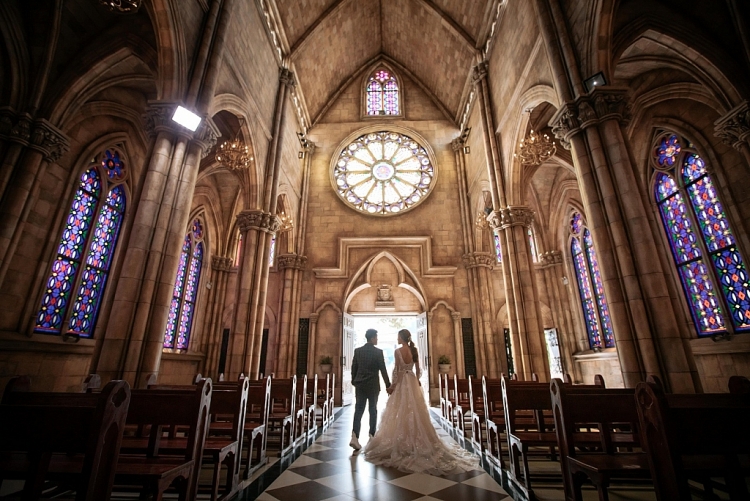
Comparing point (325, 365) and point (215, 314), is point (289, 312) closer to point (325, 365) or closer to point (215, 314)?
point (325, 365)

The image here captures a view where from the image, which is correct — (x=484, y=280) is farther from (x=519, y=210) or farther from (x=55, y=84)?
(x=55, y=84)

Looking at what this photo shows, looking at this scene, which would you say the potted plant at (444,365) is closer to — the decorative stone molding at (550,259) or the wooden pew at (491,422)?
the decorative stone molding at (550,259)

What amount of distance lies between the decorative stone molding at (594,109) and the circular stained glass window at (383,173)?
900cm

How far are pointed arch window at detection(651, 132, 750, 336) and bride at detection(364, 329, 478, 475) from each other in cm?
773

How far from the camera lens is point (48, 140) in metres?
7.25

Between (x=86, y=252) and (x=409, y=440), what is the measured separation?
976 centimetres

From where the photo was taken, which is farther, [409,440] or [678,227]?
[678,227]

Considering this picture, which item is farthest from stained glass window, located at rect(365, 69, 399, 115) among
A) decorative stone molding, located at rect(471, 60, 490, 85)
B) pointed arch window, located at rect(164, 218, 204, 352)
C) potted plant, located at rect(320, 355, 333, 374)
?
potted plant, located at rect(320, 355, 333, 374)

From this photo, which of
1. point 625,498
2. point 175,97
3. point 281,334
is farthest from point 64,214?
point 625,498

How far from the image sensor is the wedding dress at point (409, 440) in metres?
4.11

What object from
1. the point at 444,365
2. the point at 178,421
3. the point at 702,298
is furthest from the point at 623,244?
the point at 444,365

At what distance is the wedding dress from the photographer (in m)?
4.11

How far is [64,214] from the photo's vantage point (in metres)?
8.48

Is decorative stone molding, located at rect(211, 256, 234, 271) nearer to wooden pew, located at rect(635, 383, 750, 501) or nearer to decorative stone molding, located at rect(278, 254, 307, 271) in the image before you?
decorative stone molding, located at rect(278, 254, 307, 271)
